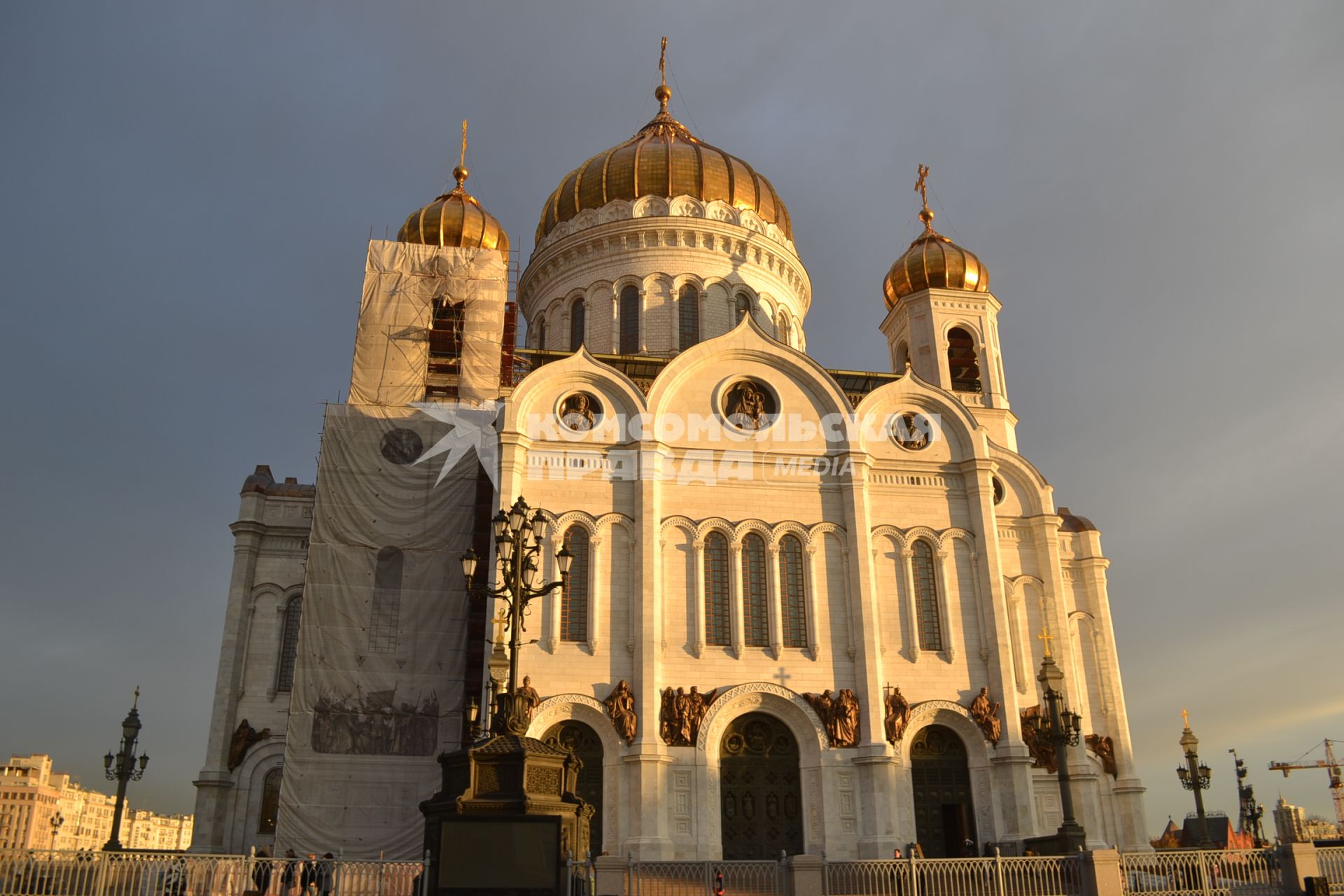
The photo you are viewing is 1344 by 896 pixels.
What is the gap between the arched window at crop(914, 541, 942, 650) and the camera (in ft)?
76.2

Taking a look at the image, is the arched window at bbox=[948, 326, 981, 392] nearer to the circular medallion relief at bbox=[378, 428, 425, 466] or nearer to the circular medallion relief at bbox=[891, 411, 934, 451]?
the circular medallion relief at bbox=[891, 411, 934, 451]

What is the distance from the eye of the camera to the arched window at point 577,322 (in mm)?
30203

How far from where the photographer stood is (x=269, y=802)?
2444 cm

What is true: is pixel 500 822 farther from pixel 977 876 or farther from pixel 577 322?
pixel 577 322

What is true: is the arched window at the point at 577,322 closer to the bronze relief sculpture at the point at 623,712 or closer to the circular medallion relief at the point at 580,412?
the circular medallion relief at the point at 580,412

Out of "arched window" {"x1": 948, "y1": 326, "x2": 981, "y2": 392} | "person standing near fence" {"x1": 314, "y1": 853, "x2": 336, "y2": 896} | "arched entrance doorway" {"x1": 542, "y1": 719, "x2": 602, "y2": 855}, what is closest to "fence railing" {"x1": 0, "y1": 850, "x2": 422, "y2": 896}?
"person standing near fence" {"x1": 314, "y1": 853, "x2": 336, "y2": 896}

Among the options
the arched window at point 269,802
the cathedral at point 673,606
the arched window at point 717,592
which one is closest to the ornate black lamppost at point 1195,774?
the cathedral at point 673,606

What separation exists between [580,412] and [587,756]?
24.8 feet

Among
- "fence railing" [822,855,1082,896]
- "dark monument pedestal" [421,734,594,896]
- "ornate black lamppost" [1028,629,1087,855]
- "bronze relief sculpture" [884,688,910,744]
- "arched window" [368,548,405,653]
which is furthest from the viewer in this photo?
"arched window" [368,548,405,653]

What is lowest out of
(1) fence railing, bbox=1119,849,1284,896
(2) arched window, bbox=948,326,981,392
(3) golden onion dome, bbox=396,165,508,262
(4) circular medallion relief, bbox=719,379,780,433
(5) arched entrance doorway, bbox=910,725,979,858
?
(1) fence railing, bbox=1119,849,1284,896

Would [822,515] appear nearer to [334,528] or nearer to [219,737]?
[334,528]

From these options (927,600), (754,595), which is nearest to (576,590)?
(754,595)

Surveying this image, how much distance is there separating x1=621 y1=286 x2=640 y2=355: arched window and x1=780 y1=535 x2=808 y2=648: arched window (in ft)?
26.6

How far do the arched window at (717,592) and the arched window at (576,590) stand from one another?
2600 millimetres
